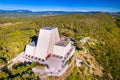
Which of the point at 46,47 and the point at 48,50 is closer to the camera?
the point at 46,47

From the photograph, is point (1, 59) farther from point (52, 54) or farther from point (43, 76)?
point (43, 76)

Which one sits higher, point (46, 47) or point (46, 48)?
point (46, 47)

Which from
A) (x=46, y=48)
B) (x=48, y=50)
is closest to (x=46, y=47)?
(x=46, y=48)

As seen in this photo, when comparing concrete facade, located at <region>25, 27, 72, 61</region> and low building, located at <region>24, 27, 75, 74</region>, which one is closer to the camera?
low building, located at <region>24, 27, 75, 74</region>

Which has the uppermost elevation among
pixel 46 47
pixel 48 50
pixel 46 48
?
pixel 46 47

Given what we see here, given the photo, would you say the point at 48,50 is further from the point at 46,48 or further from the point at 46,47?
the point at 46,47

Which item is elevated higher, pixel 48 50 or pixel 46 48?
pixel 46 48

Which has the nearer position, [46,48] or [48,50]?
[46,48]

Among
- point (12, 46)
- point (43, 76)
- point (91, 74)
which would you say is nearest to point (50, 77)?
point (43, 76)

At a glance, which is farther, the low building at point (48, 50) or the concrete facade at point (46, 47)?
the concrete facade at point (46, 47)

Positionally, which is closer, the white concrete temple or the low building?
the low building

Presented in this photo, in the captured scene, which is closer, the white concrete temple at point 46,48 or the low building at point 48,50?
the low building at point 48,50
